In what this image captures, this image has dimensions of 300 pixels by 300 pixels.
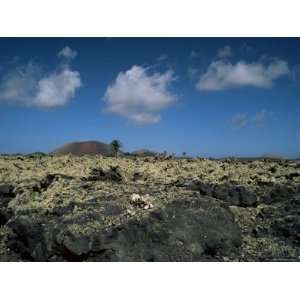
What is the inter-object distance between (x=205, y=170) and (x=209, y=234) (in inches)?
191

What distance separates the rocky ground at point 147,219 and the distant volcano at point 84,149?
9.81 feet

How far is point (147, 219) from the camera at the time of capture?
7434 mm

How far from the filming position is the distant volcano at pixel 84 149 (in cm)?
1396

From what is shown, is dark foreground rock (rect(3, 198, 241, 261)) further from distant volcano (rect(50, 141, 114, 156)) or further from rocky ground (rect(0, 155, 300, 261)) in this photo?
distant volcano (rect(50, 141, 114, 156))

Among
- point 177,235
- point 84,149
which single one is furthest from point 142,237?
point 84,149

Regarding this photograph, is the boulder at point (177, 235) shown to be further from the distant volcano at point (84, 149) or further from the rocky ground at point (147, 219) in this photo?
the distant volcano at point (84, 149)

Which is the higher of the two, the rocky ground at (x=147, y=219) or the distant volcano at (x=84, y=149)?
the distant volcano at (x=84, y=149)

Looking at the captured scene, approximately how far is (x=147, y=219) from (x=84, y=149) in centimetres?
723

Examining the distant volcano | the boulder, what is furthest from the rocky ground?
the distant volcano

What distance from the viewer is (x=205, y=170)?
40.1 feet

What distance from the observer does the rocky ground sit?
23.1 feet

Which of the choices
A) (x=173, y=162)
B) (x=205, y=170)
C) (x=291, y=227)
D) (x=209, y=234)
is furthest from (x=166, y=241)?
(x=173, y=162)

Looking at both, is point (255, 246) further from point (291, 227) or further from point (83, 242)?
point (83, 242)

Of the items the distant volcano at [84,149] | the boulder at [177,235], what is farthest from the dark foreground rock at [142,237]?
the distant volcano at [84,149]
